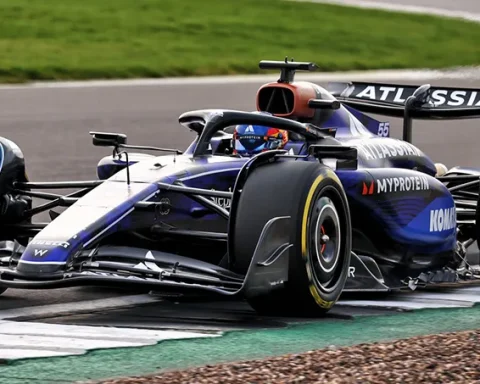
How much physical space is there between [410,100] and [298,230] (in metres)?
A: 3.38

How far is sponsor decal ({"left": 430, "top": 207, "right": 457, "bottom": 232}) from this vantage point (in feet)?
26.8

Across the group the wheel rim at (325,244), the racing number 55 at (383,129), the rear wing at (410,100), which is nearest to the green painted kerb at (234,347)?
the wheel rim at (325,244)

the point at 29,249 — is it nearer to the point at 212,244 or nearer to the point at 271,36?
the point at 212,244

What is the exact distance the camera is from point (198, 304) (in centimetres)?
733

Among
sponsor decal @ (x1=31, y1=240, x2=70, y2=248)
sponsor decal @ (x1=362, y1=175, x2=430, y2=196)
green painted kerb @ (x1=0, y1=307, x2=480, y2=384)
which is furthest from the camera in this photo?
sponsor decal @ (x1=362, y1=175, x2=430, y2=196)

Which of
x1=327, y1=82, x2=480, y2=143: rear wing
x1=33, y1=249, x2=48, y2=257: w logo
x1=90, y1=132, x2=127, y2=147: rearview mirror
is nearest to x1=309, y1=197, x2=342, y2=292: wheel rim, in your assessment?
x1=33, y1=249, x2=48, y2=257: w logo

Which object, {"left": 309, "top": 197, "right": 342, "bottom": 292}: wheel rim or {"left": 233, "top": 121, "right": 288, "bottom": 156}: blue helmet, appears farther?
{"left": 233, "top": 121, "right": 288, "bottom": 156}: blue helmet

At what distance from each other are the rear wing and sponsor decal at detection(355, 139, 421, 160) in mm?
816

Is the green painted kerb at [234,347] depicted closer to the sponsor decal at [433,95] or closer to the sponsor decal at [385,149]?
the sponsor decal at [385,149]

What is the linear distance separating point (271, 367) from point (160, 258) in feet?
5.47

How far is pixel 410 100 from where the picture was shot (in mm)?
9789

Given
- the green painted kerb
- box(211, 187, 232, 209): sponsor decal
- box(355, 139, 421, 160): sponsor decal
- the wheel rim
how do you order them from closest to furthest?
the green painted kerb → the wheel rim → box(211, 187, 232, 209): sponsor decal → box(355, 139, 421, 160): sponsor decal

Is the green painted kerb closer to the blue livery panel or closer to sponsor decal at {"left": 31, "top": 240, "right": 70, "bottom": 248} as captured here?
the blue livery panel

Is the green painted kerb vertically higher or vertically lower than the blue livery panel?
lower
